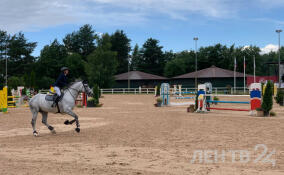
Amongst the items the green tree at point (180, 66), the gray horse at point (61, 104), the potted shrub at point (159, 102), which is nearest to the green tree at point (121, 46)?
the green tree at point (180, 66)

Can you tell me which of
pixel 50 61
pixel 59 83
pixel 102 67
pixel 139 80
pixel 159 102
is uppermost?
pixel 50 61

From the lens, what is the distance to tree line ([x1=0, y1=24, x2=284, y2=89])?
71.8 metres

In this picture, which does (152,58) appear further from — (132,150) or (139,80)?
(132,150)

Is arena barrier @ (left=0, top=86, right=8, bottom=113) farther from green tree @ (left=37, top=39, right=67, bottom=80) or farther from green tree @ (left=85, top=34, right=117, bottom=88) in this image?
green tree @ (left=37, top=39, right=67, bottom=80)

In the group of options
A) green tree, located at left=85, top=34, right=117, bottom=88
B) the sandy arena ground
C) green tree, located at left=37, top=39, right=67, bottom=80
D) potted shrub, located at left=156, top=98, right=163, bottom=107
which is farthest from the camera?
green tree, located at left=37, top=39, right=67, bottom=80

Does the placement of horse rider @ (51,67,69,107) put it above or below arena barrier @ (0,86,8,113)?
above

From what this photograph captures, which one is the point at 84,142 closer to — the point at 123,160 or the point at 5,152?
the point at 5,152

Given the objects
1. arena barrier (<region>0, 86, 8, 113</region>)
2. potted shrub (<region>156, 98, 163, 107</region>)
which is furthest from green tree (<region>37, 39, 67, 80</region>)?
arena barrier (<region>0, 86, 8, 113</region>)

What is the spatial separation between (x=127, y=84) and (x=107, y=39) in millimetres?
12907

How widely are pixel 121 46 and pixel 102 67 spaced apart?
25299 mm

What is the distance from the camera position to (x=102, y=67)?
233 feet

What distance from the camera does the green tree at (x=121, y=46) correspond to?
93625 millimetres

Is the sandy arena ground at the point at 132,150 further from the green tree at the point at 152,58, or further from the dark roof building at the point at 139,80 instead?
the green tree at the point at 152,58

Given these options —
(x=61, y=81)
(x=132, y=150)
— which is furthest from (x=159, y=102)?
(x=132, y=150)
